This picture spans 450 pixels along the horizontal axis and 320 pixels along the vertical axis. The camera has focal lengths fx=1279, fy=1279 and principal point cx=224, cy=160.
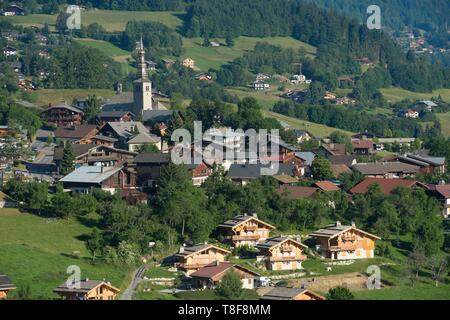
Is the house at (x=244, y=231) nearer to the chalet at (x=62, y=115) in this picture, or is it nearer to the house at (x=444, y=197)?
the house at (x=444, y=197)

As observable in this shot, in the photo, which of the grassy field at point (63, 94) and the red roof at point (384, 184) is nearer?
the red roof at point (384, 184)

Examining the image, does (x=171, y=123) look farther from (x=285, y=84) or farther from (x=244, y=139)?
(x=285, y=84)

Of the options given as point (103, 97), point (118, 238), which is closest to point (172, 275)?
point (118, 238)

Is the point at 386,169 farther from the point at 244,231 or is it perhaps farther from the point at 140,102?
the point at 140,102

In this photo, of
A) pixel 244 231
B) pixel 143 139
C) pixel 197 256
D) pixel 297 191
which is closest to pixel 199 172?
pixel 297 191

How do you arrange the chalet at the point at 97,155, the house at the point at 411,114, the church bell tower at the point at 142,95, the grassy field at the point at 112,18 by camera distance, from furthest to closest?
the grassy field at the point at 112,18 → the house at the point at 411,114 → the church bell tower at the point at 142,95 → the chalet at the point at 97,155

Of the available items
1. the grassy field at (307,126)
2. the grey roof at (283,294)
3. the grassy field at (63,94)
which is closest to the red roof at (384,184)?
the grey roof at (283,294)
